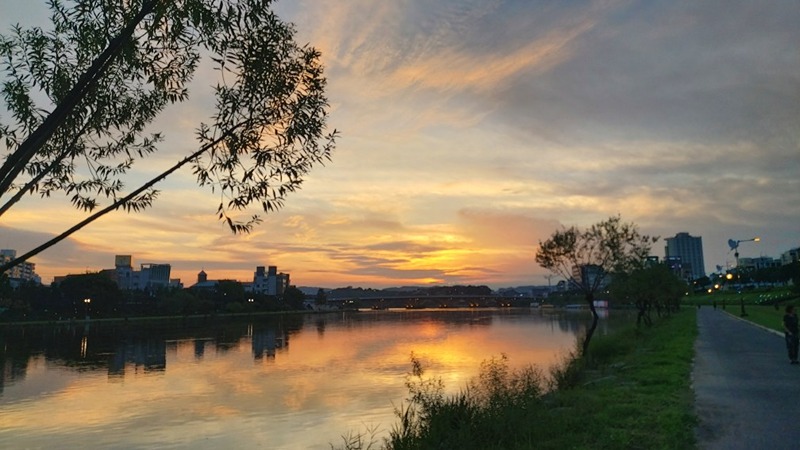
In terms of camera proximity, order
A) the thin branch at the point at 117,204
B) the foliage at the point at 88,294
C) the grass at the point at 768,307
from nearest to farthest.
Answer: the thin branch at the point at 117,204
the grass at the point at 768,307
the foliage at the point at 88,294

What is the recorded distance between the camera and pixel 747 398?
50.6 ft

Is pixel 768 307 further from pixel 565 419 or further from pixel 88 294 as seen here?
pixel 88 294

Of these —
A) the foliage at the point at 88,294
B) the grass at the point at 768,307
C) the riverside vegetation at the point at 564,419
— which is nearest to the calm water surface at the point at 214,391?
the riverside vegetation at the point at 564,419

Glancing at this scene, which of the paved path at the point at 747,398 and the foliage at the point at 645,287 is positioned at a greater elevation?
the foliage at the point at 645,287

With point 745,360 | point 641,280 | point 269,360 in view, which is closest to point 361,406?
point 745,360

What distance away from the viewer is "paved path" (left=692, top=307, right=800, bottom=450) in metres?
11.3

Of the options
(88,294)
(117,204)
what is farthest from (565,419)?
(88,294)

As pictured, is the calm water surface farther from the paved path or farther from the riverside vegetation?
the paved path

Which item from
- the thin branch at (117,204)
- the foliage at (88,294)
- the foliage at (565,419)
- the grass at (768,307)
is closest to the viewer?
the thin branch at (117,204)

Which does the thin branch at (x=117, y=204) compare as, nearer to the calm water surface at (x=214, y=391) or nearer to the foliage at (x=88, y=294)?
the calm water surface at (x=214, y=391)

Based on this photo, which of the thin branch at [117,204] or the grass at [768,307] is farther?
the grass at [768,307]

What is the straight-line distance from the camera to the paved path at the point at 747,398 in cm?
1127

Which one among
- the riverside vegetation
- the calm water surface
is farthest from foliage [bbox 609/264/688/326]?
the riverside vegetation

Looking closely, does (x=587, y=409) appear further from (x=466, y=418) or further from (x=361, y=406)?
(x=361, y=406)
